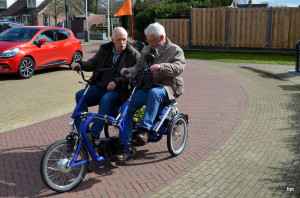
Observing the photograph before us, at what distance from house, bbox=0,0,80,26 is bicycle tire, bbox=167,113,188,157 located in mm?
49291

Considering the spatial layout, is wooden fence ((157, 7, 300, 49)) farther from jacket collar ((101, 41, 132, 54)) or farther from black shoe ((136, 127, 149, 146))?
black shoe ((136, 127, 149, 146))

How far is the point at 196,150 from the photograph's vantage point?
5.28 m

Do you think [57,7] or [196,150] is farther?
[57,7]

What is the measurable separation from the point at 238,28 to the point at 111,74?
15901 mm

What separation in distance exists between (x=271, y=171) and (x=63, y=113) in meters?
4.45

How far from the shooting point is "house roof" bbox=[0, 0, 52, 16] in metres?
56.4

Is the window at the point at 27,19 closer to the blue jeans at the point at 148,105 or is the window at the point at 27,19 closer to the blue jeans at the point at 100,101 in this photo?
the blue jeans at the point at 100,101

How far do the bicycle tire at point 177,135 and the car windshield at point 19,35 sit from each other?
837 cm

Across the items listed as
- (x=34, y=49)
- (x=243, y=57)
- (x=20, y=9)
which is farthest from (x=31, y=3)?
(x=34, y=49)

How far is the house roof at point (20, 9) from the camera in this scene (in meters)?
56.4

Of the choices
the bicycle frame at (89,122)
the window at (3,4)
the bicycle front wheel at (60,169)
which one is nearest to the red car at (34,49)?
the bicycle frame at (89,122)

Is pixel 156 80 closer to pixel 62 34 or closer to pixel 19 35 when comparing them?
pixel 19 35

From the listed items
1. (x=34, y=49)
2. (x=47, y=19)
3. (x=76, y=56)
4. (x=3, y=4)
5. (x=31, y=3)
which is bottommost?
(x=76, y=56)

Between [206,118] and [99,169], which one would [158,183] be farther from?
[206,118]
